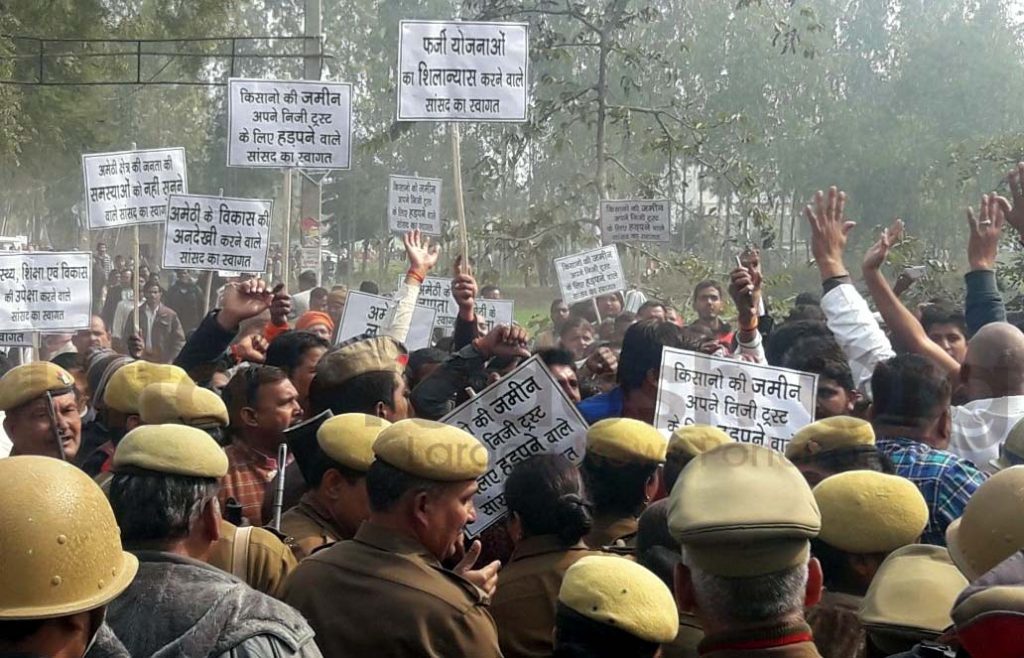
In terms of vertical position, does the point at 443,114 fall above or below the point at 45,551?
above

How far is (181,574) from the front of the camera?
2844 millimetres

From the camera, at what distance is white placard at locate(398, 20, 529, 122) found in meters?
9.76

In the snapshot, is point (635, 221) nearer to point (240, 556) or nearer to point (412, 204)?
point (412, 204)

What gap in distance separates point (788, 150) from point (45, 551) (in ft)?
163

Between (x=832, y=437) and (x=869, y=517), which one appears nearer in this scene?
(x=869, y=517)

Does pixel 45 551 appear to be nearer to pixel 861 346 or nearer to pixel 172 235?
pixel 861 346

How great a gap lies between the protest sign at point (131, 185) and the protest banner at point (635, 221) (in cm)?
472

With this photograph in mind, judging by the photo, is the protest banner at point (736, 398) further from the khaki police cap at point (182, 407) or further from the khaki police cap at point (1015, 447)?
the khaki police cap at point (182, 407)

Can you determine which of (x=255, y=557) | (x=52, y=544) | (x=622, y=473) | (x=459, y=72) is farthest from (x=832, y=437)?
(x=459, y=72)

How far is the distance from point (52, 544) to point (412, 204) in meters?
11.3

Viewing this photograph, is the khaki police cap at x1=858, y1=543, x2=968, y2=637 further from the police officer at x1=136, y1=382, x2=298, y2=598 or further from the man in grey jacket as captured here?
the police officer at x1=136, y1=382, x2=298, y2=598

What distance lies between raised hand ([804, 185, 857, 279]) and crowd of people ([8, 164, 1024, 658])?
10mm

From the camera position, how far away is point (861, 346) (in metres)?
5.99

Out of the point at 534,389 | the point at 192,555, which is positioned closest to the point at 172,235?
the point at 534,389
